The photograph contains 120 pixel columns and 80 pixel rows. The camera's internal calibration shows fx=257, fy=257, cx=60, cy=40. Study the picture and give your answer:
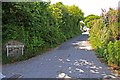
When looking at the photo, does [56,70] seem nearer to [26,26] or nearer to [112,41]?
[112,41]

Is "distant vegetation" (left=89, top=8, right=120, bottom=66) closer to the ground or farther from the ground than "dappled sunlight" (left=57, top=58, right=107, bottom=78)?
farther from the ground

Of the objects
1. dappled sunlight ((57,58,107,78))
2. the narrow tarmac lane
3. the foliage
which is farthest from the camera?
the foliage

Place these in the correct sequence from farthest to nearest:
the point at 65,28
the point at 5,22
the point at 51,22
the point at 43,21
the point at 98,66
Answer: the point at 65,28 < the point at 51,22 < the point at 43,21 < the point at 5,22 < the point at 98,66

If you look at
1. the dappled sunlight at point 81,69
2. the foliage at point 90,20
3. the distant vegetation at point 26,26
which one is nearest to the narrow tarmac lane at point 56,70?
the dappled sunlight at point 81,69

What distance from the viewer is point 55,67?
35.5 feet

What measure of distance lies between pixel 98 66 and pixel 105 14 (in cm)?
449

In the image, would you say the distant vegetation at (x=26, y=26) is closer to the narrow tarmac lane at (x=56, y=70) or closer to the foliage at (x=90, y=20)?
the narrow tarmac lane at (x=56, y=70)

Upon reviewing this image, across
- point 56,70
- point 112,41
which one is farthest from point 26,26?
point 56,70

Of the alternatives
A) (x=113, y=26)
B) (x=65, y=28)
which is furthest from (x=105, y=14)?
(x=65, y=28)

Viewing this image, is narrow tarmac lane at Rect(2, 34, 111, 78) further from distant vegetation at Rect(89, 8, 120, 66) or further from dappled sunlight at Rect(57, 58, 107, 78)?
distant vegetation at Rect(89, 8, 120, 66)

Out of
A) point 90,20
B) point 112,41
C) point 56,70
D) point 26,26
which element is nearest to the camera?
point 56,70

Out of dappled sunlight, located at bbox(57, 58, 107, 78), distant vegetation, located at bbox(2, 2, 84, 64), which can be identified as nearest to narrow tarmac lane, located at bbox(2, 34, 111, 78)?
dappled sunlight, located at bbox(57, 58, 107, 78)

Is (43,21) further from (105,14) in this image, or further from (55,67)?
(55,67)

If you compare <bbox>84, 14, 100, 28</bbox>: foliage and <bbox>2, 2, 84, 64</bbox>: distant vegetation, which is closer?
<bbox>2, 2, 84, 64</bbox>: distant vegetation
